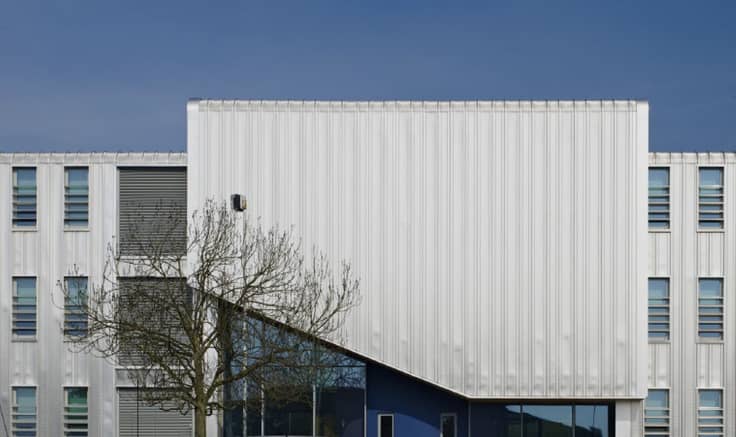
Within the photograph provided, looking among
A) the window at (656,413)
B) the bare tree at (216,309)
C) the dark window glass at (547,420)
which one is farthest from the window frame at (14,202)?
the window at (656,413)

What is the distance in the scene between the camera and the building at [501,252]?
30.9 meters

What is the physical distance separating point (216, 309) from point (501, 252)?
30.0 ft

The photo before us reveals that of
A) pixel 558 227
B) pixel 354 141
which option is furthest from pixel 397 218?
pixel 558 227

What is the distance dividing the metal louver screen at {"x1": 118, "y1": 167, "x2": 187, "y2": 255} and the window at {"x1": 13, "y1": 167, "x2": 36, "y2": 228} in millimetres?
2896

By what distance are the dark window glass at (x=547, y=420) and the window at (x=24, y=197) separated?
17288 millimetres

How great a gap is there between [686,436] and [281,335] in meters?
13.7

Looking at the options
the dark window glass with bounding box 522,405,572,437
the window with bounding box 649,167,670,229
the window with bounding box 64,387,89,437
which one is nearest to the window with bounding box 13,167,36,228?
the window with bounding box 64,387,89,437

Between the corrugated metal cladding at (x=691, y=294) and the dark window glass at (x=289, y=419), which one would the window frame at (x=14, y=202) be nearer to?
the dark window glass at (x=289, y=419)

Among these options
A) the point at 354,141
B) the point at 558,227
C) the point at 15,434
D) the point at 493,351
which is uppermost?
the point at 354,141

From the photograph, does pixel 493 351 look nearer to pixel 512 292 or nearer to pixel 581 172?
pixel 512 292

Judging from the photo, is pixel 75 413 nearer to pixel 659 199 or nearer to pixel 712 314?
pixel 659 199

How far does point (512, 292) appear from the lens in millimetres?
30984

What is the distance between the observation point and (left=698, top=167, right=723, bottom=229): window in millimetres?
32031

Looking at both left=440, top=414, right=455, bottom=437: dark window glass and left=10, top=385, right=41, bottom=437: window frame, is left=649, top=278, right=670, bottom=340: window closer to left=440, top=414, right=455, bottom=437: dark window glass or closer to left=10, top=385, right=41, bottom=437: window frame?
left=440, top=414, right=455, bottom=437: dark window glass
